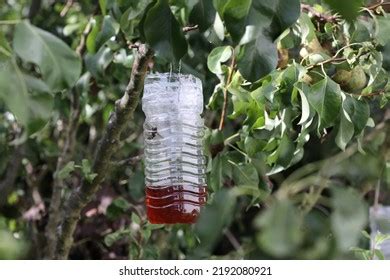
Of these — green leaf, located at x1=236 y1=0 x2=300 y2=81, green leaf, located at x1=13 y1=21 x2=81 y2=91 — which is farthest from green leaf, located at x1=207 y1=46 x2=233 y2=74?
green leaf, located at x1=13 y1=21 x2=81 y2=91

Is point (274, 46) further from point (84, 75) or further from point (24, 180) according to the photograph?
point (24, 180)

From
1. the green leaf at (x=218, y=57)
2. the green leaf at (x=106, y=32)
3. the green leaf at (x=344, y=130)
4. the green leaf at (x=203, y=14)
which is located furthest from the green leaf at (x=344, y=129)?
the green leaf at (x=106, y=32)

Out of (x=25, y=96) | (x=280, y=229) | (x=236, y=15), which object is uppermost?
(x=236, y=15)

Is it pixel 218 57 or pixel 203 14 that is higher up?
pixel 218 57

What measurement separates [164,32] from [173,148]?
1.06 feet

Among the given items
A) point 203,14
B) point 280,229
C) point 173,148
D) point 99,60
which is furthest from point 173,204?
point 280,229

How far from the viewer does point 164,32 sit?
830 millimetres

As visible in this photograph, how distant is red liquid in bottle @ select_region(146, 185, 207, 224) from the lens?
3.50 ft

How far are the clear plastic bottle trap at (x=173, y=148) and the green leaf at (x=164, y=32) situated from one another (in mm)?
250

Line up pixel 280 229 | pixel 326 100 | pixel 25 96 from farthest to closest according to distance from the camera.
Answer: pixel 326 100, pixel 25 96, pixel 280 229

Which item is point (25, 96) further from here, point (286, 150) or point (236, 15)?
point (286, 150)

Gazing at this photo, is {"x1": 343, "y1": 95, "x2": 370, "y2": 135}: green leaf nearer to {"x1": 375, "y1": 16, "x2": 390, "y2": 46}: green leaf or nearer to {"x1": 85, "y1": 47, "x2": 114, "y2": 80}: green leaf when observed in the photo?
{"x1": 375, "y1": 16, "x2": 390, "y2": 46}: green leaf

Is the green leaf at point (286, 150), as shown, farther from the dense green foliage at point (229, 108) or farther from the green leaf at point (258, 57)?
the green leaf at point (258, 57)

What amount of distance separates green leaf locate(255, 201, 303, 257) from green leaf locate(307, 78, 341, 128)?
0.51m
